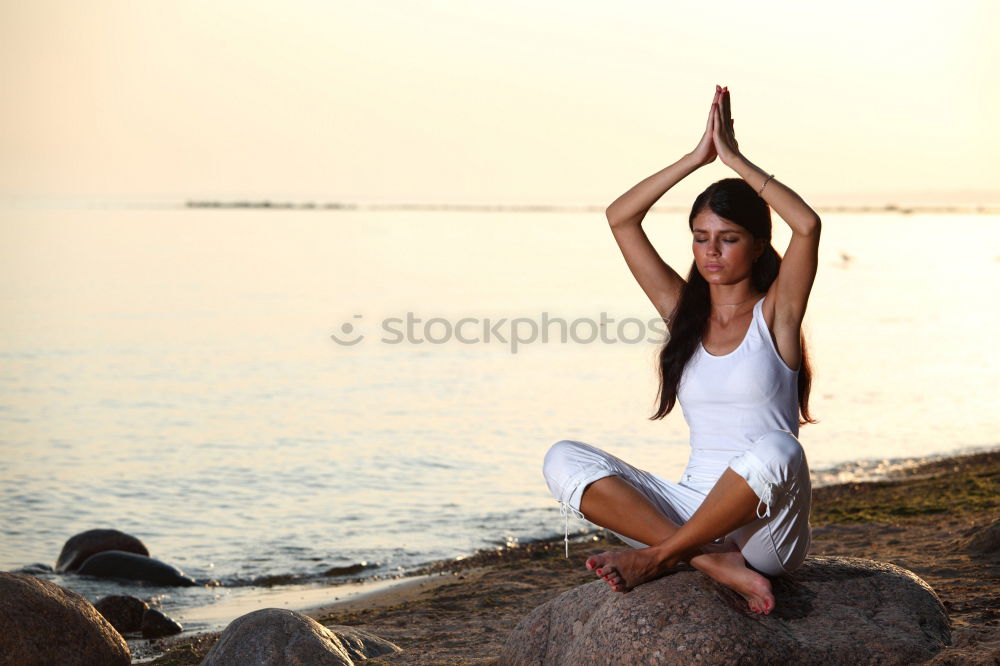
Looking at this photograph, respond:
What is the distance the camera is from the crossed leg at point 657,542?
4531mm

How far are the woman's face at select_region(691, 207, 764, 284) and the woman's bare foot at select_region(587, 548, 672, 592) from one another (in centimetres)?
126

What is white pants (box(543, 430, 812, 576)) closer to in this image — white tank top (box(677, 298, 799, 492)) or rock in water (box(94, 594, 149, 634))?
white tank top (box(677, 298, 799, 492))

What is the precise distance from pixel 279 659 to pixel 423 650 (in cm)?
96

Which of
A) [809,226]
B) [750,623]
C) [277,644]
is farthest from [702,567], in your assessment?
[277,644]

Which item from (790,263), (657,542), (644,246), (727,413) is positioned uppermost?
(644,246)

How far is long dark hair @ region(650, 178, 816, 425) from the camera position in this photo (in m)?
4.96

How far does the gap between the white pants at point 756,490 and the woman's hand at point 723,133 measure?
4.27 feet

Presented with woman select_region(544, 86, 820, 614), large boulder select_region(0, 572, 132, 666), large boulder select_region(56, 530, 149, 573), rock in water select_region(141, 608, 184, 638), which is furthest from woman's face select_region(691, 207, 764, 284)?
large boulder select_region(56, 530, 149, 573)

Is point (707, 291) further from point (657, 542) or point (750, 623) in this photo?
point (750, 623)

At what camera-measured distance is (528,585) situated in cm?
793

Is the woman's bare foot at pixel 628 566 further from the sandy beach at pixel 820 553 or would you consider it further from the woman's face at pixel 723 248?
the woman's face at pixel 723 248

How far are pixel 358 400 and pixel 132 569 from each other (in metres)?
7.52

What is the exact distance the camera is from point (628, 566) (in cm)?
464

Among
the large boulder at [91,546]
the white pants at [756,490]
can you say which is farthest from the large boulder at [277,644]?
the large boulder at [91,546]
